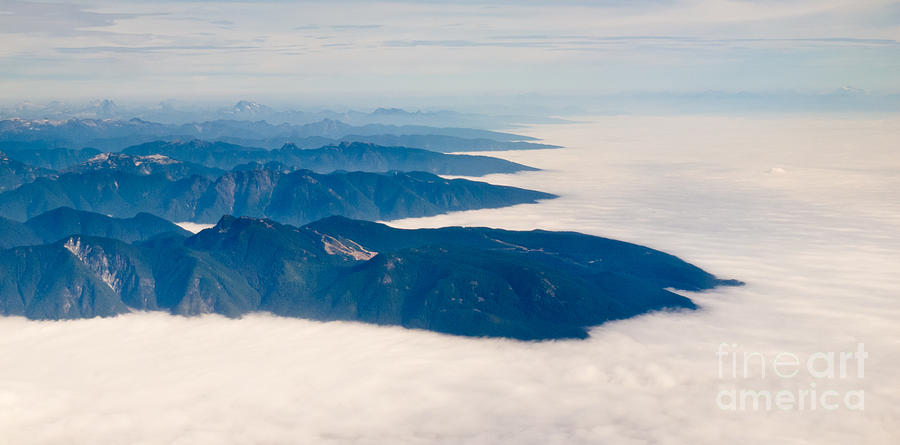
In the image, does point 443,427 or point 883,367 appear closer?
point 443,427

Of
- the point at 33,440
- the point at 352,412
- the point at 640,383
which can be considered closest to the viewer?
the point at 33,440

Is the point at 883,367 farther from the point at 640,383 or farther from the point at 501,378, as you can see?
the point at 501,378

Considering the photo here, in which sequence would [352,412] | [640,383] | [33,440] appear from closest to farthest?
1. [33,440]
2. [352,412]
3. [640,383]

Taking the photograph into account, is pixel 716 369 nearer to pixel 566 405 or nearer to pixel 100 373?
pixel 566 405

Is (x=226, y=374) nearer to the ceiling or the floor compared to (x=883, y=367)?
nearer to the floor

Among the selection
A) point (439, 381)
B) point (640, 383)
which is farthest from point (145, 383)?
point (640, 383)

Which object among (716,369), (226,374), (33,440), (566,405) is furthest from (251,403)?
(716,369)
